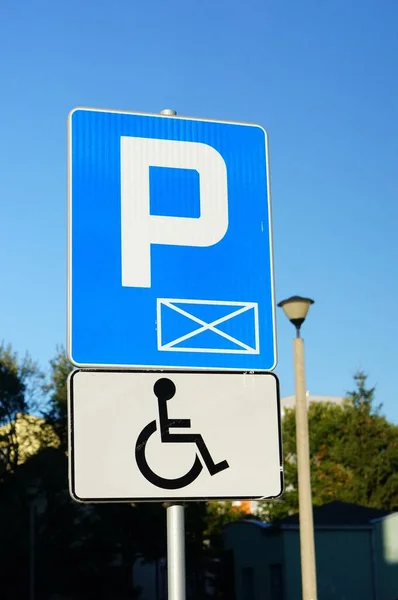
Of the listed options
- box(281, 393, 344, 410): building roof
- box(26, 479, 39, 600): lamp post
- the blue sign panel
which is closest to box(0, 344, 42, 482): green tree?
box(26, 479, 39, 600): lamp post

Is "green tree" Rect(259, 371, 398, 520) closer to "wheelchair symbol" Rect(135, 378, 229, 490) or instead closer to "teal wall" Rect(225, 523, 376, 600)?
"teal wall" Rect(225, 523, 376, 600)

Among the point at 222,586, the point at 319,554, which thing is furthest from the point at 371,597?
the point at 222,586

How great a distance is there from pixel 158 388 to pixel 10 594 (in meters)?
52.0

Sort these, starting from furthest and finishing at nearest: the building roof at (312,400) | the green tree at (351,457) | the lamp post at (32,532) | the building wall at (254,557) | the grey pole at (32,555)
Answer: the building roof at (312,400)
the green tree at (351,457)
the lamp post at (32,532)
the grey pole at (32,555)
the building wall at (254,557)

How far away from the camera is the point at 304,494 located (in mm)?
13898

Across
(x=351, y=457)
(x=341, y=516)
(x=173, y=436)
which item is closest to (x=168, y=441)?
(x=173, y=436)

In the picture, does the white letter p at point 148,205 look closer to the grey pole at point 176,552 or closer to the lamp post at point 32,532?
the grey pole at point 176,552

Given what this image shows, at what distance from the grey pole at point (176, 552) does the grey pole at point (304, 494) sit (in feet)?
34.6

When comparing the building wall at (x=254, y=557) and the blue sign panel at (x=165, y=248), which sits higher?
the blue sign panel at (x=165, y=248)

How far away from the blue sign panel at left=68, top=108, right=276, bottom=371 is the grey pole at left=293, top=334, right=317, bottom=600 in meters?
10.5

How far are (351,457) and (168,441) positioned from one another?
218 feet

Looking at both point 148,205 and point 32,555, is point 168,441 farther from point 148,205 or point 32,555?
point 32,555

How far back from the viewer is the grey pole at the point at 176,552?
333 centimetres

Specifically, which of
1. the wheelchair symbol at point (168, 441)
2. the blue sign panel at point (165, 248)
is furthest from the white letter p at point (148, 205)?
the wheelchair symbol at point (168, 441)
